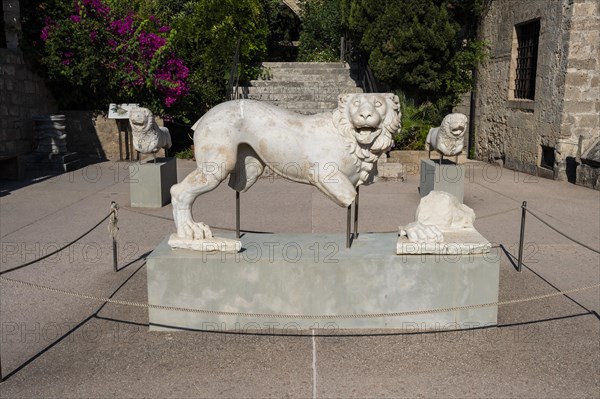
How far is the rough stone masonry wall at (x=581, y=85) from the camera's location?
375 inches

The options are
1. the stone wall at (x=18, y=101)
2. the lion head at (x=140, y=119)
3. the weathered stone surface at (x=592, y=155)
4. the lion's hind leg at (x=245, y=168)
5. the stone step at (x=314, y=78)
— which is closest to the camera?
the lion's hind leg at (x=245, y=168)

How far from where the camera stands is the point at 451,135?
758 cm

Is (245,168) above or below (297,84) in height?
below

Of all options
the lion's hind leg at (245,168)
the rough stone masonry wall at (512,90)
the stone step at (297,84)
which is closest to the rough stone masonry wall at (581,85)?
the rough stone masonry wall at (512,90)

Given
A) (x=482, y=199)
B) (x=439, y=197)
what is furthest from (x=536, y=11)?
(x=439, y=197)

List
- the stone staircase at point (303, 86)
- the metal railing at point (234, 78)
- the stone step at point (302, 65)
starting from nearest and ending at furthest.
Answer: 1. the metal railing at point (234, 78)
2. the stone staircase at point (303, 86)
3. the stone step at point (302, 65)

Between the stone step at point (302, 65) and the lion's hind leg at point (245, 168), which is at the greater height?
the stone step at point (302, 65)

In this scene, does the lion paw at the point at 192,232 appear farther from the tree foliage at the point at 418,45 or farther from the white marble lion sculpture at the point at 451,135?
the tree foliage at the point at 418,45

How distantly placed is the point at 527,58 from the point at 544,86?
1.17 m

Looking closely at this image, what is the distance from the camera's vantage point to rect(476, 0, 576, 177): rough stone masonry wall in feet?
33.2

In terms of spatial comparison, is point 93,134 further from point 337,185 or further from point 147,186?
point 337,185

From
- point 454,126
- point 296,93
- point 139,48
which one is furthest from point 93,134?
point 454,126

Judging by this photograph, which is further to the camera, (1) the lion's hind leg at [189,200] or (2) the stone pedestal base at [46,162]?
(2) the stone pedestal base at [46,162]

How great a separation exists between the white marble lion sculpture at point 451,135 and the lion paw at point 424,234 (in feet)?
12.7
